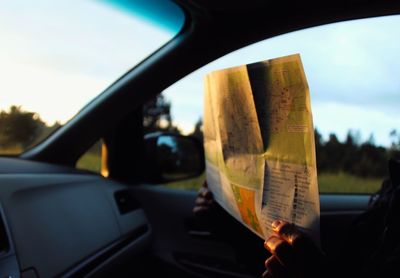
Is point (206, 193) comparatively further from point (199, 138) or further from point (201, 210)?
point (199, 138)

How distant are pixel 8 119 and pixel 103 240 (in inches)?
28.1

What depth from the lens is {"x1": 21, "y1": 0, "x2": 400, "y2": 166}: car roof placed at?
216cm

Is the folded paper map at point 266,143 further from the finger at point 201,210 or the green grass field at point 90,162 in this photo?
the green grass field at point 90,162

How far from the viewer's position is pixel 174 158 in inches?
121

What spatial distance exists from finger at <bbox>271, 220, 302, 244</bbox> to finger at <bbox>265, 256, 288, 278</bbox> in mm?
65

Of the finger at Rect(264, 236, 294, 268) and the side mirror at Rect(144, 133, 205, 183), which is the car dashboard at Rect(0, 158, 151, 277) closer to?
the side mirror at Rect(144, 133, 205, 183)

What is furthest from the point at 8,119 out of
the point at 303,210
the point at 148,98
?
the point at 303,210

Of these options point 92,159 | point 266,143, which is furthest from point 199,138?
point 266,143

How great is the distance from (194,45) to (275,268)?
1351mm

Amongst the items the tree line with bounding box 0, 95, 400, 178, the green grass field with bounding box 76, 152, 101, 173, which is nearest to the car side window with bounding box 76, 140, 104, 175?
the green grass field with bounding box 76, 152, 101, 173

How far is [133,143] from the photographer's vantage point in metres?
3.17

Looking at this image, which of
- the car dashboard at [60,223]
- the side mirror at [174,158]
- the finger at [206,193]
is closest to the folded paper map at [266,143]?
the finger at [206,193]

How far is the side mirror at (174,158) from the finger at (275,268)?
5.54ft

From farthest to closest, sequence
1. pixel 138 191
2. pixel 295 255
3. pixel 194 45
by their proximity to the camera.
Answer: pixel 138 191, pixel 194 45, pixel 295 255
